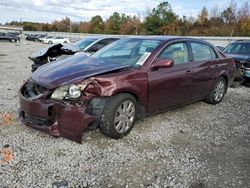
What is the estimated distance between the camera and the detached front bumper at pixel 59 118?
3.64 m

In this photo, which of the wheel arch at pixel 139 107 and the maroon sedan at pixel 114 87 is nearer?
the maroon sedan at pixel 114 87

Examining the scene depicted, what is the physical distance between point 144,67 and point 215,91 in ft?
8.69

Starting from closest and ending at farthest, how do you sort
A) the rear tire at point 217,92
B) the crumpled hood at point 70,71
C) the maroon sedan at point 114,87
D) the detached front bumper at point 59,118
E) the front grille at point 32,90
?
the detached front bumper at point 59,118 < the maroon sedan at point 114,87 < the crumpled hood at point 70,71 < the front grille at point 32,90 < the rear tire at point 217,92

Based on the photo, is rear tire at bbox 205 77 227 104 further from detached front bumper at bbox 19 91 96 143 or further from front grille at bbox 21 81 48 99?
front grille at bbox 21 81 48 99

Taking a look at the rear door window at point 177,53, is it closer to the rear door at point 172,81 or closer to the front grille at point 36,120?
the rear door at point 172,81

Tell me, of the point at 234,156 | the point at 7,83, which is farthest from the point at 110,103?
the point at 7,83

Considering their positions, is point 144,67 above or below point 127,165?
above

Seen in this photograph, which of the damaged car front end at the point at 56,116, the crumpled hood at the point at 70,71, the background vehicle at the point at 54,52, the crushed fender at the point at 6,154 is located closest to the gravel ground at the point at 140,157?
the crushed fender at the point at 6,154

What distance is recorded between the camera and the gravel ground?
3.14 m

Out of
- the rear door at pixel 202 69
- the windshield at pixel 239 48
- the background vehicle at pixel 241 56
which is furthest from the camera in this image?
the windshield at pixel 239 48

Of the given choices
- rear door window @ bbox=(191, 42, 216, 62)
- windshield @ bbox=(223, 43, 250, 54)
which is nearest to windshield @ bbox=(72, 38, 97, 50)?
rear door window @ bbox=(191, 42, 216, 62)

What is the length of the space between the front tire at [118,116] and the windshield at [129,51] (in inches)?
28.6

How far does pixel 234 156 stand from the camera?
3885mm

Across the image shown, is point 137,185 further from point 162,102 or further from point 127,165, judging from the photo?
point 162,102
